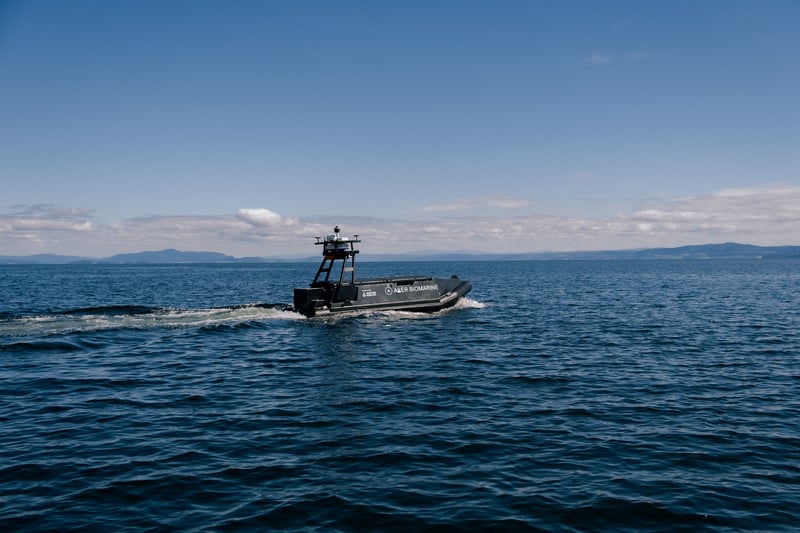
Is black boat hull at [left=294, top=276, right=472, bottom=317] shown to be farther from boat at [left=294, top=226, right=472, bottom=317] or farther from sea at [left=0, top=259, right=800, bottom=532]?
sea at [left=0, top=259, right=800, bottom=532]

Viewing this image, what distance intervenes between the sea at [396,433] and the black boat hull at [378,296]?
6.55 meters

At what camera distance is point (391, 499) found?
9648mm

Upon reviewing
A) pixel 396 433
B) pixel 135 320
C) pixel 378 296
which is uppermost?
pixel 378 296

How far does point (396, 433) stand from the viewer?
13.1 m

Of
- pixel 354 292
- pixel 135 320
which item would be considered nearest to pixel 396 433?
pixel 354 292

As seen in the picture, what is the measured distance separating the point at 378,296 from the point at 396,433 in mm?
22566

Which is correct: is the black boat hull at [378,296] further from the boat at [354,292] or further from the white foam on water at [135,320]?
the white foam on water at [135,320]

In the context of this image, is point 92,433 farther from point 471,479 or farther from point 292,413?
point 471,479

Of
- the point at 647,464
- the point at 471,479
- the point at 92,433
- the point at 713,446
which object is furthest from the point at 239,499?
the point at 713,446

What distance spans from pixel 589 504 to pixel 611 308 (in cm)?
3657

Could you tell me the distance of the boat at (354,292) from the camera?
33.6 metres

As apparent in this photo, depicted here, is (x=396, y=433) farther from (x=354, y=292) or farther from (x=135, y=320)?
(x=135, y=320)

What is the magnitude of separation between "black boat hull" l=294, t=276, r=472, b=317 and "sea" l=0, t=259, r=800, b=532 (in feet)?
21.5

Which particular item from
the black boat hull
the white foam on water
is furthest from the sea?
the black boat hull
